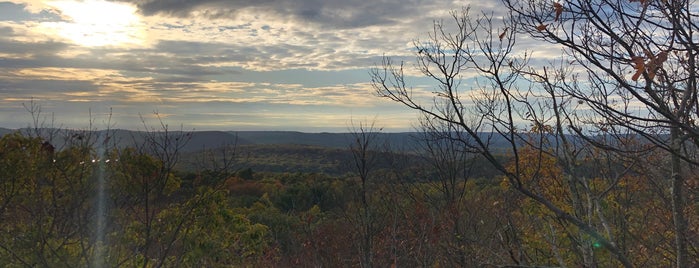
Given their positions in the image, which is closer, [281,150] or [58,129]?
[58,129]

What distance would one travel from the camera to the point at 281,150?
132 meters

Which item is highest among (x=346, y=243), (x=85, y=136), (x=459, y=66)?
(x=459, y=66)

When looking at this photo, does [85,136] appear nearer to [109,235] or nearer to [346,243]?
[109,235]

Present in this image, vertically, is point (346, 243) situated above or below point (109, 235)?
below

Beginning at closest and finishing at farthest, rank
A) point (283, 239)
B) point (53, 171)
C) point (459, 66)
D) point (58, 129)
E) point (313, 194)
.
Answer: point (459, 66) < point (53, 171) < point (58, 129) < point (283, 239) < point (313, 194)

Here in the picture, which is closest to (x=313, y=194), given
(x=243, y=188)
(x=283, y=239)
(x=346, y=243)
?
(x=243, y=188)

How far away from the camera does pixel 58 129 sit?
10.1 metres

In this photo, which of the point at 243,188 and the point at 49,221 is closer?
the point at 49,221

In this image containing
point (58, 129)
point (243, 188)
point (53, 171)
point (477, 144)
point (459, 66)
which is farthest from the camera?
point (243, 188)

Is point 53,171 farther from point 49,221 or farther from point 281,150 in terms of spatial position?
point 281,150

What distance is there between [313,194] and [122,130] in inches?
1294

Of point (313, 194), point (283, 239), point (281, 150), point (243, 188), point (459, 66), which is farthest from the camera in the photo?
point (281, 150)

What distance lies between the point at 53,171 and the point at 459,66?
7.76 meters

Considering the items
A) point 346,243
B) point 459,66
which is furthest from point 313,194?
point 459,66
